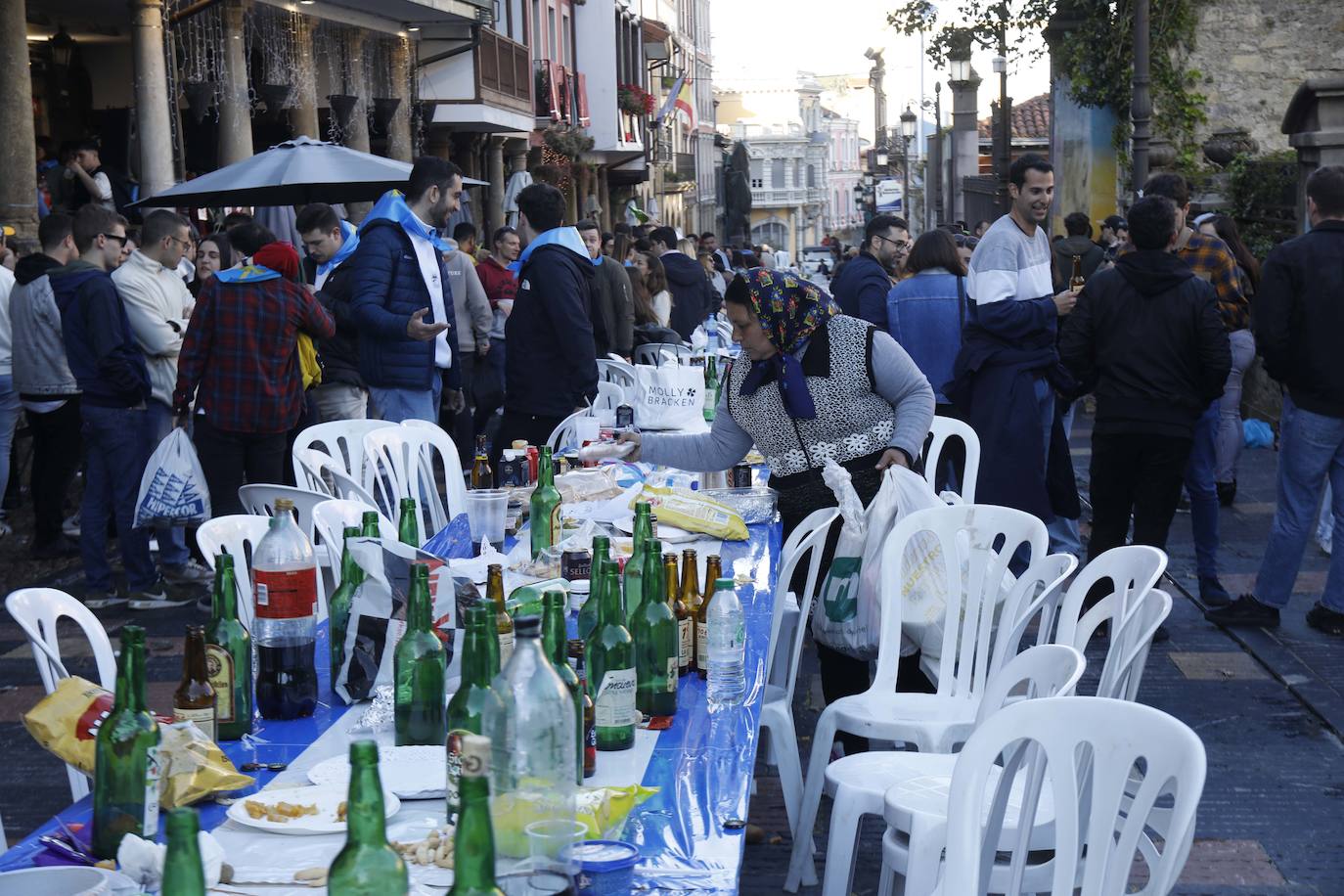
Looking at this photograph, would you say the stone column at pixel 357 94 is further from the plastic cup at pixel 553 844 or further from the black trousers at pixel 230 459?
the plastic cup at pixel 553 844

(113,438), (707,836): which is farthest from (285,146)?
(707,836)

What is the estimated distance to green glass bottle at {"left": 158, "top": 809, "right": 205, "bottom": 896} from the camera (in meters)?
1.79

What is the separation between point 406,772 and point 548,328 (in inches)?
207

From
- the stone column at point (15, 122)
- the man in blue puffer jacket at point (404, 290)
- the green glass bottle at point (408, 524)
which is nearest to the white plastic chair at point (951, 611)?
the green glass bottle at point (408, 524)

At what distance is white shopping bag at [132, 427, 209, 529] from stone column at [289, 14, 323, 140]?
958 centimetres

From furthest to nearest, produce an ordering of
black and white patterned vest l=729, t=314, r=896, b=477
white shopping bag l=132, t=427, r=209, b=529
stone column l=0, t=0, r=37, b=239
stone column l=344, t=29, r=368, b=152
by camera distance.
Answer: stone column l=344, t=29, r=368, b=152 < stone column l=0, t=0, r=37, b=239 < white shopping bag l=132, t=427, r=209, b=529 < black and white patterned vest l=729, t=314, r=896, b=477

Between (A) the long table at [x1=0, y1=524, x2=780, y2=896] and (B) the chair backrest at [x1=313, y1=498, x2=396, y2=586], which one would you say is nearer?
(A) the long table at [x1=0, y1=524, x2=780, y2=896]

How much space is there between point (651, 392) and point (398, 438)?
1339 millimetres

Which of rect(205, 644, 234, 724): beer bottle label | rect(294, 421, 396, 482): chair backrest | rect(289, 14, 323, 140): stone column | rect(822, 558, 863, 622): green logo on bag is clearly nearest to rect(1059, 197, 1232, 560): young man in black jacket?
rect(822, 558, 863, 622): green logo on bag

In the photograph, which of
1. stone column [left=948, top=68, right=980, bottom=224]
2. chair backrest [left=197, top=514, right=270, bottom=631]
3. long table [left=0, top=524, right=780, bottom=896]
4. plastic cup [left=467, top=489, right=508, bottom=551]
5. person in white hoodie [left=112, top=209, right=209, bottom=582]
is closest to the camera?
long table [left=0, top=524, right=780, bottom=896]

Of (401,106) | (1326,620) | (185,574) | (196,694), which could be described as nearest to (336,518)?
(196,694)

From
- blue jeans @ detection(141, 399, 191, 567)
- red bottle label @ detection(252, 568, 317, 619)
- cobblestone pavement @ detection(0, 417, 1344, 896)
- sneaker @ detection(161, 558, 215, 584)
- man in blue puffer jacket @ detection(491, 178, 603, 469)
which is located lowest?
cobblestone pavement @ detection(0, 417, 1344, 896)

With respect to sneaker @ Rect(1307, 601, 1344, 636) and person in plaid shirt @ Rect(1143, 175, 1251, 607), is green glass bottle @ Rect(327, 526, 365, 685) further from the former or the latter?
sneaker @ Rect(1307, 601, 1344, 636)

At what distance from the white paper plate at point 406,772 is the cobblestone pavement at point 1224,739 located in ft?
5.88
